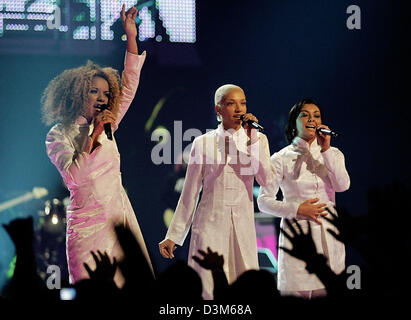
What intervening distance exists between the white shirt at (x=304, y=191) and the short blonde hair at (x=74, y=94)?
1.13m

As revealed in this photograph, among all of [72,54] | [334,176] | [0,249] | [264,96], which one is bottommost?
[0,249]


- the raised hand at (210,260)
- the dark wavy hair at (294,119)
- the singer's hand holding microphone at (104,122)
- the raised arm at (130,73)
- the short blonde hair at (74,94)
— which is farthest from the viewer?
the dark wavy hair at (294,119)

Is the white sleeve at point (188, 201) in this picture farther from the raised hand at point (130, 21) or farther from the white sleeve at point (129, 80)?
the raised hand at point (130, 21)

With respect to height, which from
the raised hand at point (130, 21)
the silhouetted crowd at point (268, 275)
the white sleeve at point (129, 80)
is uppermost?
the raised hand at point (130, 21)

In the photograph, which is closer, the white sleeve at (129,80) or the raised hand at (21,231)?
Result: the raised hand at (21,231)

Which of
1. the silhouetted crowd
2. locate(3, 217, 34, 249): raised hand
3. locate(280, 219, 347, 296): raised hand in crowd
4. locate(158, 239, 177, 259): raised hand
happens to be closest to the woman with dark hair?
locate(158, 239, 177, 259): raised hand

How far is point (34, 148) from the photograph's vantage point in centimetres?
468

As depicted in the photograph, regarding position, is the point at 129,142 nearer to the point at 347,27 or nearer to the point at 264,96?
the point at 264,96

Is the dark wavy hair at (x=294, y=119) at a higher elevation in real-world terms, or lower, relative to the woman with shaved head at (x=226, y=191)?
higher

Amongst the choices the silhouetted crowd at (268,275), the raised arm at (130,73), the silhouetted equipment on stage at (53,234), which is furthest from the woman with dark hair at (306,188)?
the silhouetted crowd at (268,275)

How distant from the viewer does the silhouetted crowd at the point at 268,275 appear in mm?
2137

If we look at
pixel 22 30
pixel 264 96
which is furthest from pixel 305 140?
pixel 22 30
